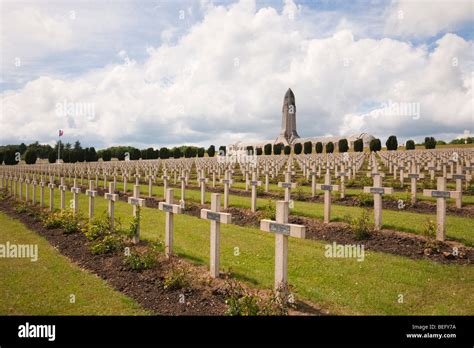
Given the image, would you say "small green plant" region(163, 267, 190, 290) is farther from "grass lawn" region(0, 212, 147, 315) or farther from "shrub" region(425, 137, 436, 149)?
"shrub" region(425, 137, 436, 149)

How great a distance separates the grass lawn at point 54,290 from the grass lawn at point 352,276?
1.74 metres

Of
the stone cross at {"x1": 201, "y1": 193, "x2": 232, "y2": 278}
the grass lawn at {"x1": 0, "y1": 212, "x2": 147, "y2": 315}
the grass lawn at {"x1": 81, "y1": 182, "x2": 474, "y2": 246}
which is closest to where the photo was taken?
the grass lawn at {"x1": 0, "y1": 212, "x2": 147, "y2": 315}

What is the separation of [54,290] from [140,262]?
1331 millimetres

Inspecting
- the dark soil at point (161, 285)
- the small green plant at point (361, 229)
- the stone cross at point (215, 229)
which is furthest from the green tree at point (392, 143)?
the stone cross at point (215, 229)

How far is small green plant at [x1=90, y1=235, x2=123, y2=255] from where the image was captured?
7219 mm

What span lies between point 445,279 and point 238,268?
328 cm

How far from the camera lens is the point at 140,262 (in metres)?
6.20

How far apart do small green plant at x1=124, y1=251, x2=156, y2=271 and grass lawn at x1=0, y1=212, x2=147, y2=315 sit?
543 millimetres

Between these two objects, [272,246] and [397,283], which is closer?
[397,283]

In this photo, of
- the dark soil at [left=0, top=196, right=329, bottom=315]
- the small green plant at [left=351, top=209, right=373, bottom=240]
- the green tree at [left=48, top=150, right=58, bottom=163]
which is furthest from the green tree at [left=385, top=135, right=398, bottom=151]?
the green tree at [left=48, top=150, right=58, bottom=163]

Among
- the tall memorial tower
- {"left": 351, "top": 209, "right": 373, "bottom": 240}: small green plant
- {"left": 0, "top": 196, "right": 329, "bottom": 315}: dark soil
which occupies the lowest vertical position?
{"left": 0, "top": 196, "right": 329, "bottom": 315}: dark soil
